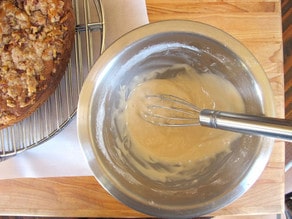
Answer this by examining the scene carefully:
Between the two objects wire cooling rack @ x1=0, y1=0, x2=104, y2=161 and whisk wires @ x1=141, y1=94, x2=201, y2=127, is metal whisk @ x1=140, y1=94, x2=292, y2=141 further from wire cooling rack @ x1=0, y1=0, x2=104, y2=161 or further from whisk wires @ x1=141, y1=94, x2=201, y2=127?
wire cooling rack @ x1=0, y1=0, x2=104, y2=161

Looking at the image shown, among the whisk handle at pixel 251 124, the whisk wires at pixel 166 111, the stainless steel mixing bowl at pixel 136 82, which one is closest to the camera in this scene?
the whisk handle at pixel 251 124

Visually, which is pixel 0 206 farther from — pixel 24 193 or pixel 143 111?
pixel 143 111

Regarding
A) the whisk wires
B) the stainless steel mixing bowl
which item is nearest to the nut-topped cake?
the stainless steel mixing bowl

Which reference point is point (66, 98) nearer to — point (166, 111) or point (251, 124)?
point (166, 111)

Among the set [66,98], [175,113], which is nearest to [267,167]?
[175,113]

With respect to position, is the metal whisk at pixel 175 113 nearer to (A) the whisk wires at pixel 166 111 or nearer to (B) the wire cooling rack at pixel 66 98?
(A) the whisk wires at pixel 166 111

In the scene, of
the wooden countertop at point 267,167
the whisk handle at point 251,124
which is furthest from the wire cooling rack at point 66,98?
the whisk handle at point 251,124
